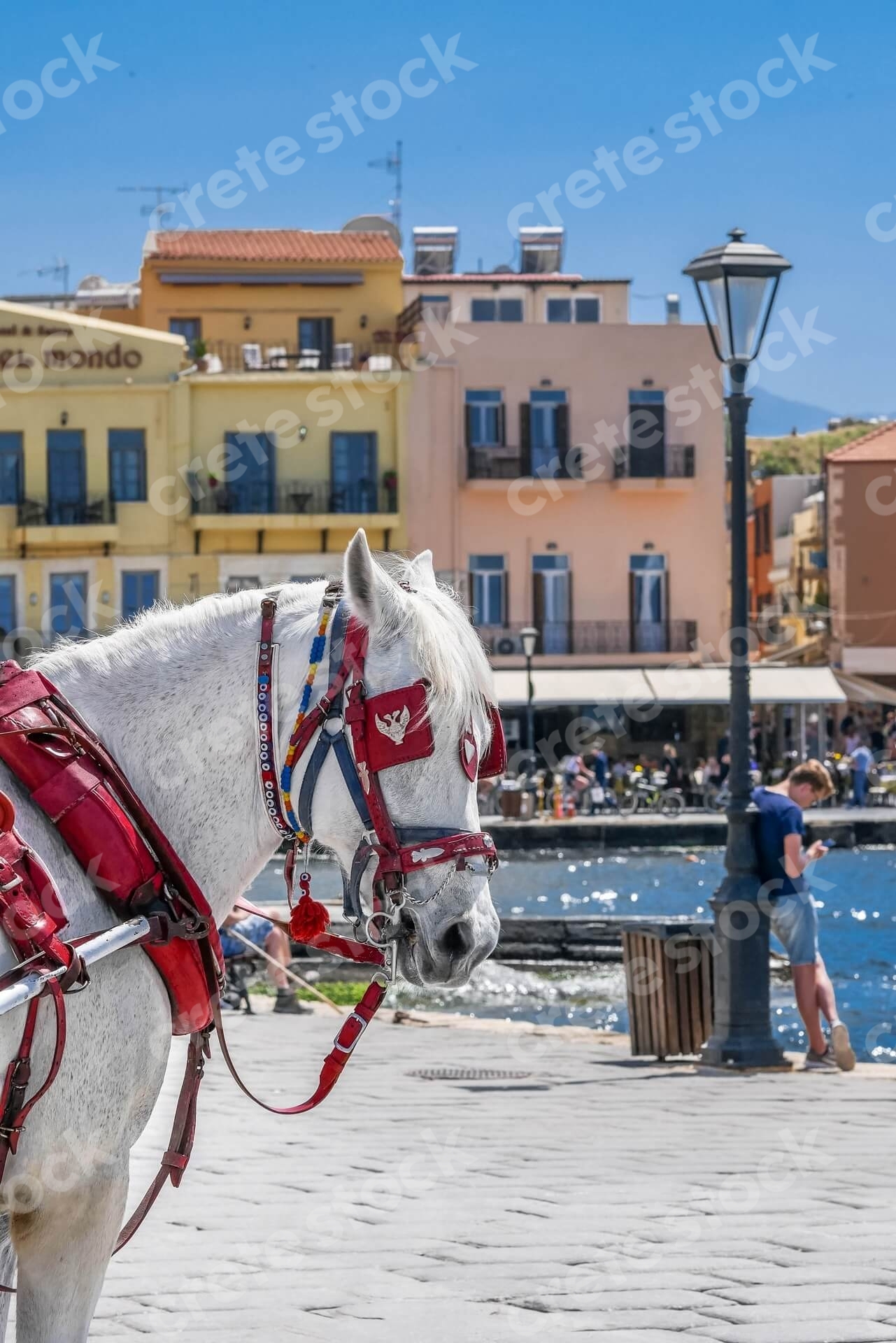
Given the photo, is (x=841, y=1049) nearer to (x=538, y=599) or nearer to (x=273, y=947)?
(x=273, y=947)

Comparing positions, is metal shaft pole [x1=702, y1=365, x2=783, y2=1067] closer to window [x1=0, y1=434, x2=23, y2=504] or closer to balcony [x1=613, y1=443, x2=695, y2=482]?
balcony [x1=613, y1=443, x2=695, y2=482]

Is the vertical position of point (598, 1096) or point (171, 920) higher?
point (171, 920)

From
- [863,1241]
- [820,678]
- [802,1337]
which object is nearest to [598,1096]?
[863,1241]

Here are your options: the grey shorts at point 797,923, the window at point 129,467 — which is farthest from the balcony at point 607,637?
the grey shorts at point 797,923

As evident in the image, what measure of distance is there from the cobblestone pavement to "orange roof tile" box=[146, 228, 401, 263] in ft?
119

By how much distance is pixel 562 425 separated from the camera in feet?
138

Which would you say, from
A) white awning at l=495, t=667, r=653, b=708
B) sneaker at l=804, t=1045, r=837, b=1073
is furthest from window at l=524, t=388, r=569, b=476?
sneaker at l=804, t=1045, r=837, b=1073

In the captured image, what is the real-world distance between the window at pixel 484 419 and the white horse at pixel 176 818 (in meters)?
39.1

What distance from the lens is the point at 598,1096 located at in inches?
333

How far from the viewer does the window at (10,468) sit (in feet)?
133

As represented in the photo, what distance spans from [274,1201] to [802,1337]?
228 centimetres

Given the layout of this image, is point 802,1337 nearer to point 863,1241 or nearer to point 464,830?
point 863,1241

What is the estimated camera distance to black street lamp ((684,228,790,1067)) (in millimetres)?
9266

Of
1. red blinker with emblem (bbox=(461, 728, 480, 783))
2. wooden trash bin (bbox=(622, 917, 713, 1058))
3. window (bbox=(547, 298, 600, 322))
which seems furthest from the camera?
window (bbox=(547, 298, 600, 322))
